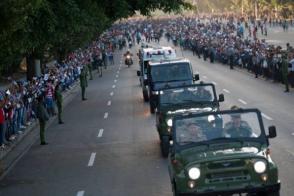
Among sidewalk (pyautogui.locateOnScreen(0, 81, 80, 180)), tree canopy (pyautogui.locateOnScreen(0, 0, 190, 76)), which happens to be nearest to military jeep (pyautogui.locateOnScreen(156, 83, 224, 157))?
tree canopy (pyautogui.locateOnScreen(0, 0, 190, 76))

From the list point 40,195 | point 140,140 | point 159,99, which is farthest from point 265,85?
point 40,195

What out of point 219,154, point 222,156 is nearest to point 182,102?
point 219,154

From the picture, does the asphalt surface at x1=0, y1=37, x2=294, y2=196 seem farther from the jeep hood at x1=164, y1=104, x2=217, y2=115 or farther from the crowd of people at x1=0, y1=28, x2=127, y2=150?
the jeep hood at x1=164, y1=104, x2=217, y2=115

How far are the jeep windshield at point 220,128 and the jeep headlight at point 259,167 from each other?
878 mm

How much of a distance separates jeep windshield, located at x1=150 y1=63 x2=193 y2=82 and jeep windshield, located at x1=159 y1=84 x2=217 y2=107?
7245 mm

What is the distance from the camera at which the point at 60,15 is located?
25.7 m

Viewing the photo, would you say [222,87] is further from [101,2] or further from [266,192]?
[266,192]

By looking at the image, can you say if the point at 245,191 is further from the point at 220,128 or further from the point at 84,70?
the point at 84,70

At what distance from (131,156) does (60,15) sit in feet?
27.2

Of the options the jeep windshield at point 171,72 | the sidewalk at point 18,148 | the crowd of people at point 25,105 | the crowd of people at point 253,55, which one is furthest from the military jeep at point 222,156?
the crowd of people at point 253,55

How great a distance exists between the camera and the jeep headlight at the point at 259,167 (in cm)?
1111

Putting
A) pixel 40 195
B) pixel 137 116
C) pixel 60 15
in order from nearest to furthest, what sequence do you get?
pixel 40 195, pixel 60 15, pixel 137 116

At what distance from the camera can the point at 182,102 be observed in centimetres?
1848

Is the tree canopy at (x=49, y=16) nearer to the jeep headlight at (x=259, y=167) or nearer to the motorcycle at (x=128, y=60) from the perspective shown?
the jeep headlight at (x=259, y=167)
